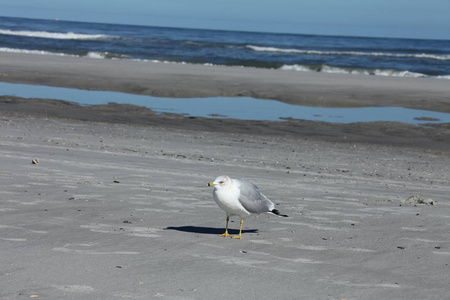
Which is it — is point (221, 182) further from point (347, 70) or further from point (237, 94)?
point (347, 70)

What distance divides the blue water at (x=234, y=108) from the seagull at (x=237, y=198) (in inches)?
502

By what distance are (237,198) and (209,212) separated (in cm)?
142

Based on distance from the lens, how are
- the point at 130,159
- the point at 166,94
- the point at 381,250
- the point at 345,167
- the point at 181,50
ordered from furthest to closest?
the point at 181,50
the point at 166,94
the point at 345,167
the point at 130,159
the point at 381,250

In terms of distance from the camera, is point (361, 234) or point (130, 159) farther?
point (130, 159)

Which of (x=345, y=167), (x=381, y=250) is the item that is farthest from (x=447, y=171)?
(x=381, y=250)

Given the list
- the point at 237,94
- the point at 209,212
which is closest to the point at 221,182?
the point at 209,212

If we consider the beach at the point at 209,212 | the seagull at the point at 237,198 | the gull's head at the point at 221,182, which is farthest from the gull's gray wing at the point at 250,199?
the beach at the point at 209,212

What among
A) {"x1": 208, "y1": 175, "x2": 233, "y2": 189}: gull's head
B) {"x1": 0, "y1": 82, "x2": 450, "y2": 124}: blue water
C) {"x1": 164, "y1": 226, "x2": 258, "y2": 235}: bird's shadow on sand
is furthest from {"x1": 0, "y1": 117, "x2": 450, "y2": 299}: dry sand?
{"x1": 0, "y1": 82, "x2": 450, "y2": 124}: blue water

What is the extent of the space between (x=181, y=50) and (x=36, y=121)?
38.1 metres

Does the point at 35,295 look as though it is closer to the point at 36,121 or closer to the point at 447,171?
the point at 447,171

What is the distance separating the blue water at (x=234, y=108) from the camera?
65.8ft

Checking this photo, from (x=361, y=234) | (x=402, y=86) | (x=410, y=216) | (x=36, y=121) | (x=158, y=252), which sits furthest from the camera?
(x=402, y=86)

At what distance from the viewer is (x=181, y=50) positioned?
53.4 metres

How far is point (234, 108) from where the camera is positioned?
2134cm
